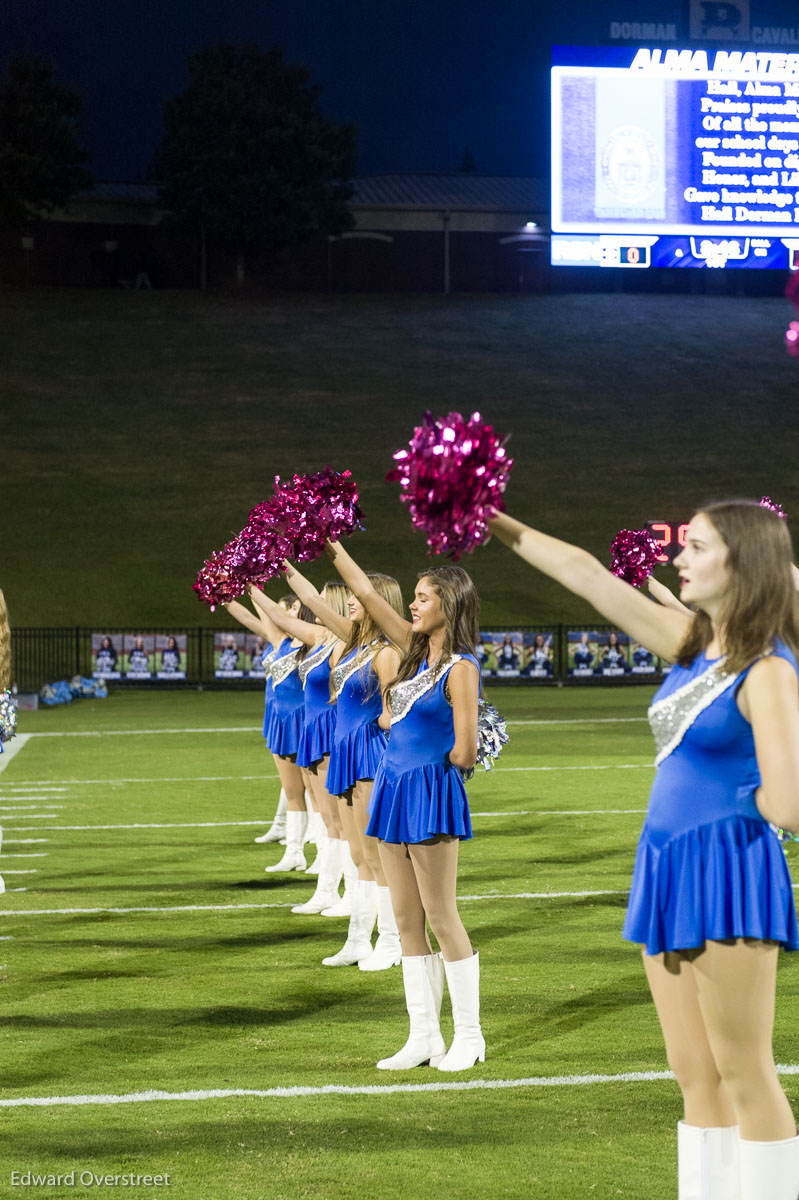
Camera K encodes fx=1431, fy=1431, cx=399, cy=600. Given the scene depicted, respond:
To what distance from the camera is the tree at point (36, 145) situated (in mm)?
51906

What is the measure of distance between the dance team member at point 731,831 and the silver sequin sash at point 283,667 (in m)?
6.69

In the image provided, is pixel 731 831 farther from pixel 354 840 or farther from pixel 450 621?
pixel 354 840

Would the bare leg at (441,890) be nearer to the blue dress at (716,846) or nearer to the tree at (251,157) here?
the blue dress at (716,846)

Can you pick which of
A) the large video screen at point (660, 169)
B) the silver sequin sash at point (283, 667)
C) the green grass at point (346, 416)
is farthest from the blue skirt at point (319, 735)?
the green grass at point (346, 416)

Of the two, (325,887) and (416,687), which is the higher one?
(416,687)

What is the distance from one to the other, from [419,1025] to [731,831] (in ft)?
8.78

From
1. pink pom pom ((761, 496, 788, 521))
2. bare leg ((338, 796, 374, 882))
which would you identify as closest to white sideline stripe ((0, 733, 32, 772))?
bare leg ((338, 796, 374, 882))

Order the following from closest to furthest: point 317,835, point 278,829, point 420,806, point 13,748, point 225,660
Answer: point 420,806 < point 317,835 < point 278,829 < point 13,748 < point 225,660

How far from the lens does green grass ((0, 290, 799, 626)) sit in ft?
102

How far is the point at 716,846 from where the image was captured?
308cm

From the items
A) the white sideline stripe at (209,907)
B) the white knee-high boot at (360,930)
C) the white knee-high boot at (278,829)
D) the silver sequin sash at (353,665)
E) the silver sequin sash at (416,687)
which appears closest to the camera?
the silver sequin sash at (416,687)

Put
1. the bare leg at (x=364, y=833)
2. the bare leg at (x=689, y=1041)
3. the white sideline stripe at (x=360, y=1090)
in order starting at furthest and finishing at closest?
the bare leg at (x=364, y=833) < the white sideline stripe at (x=360, y=1090) < the bare leg at (x=689, y=1041)

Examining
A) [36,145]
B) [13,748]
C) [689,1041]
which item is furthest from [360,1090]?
[36,145]

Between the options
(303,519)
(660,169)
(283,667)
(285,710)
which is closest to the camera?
(303,519)
